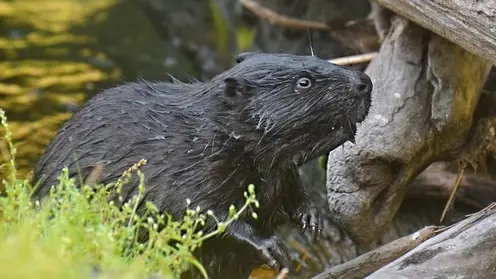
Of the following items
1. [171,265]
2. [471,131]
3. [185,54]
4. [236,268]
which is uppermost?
[171,265]

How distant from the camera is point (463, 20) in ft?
16.7

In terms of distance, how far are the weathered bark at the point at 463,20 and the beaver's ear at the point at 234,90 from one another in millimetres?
1319

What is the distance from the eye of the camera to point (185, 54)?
1202cm

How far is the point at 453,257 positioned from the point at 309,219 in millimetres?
1022

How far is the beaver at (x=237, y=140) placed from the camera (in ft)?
15.7

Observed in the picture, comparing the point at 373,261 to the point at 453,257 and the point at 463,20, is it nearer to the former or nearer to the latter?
the point at 453,257

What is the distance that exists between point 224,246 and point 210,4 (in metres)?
7.59

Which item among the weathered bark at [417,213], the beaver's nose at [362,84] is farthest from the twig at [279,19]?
the beaver's nose at [362,84]

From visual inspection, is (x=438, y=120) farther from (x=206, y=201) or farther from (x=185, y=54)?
(x=185, y=54)

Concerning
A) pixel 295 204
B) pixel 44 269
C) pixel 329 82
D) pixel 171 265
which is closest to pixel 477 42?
pixel 329 82

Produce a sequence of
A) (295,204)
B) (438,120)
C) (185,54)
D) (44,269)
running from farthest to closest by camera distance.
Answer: (185,54) < (438,120) < (295,204) < (44,269)

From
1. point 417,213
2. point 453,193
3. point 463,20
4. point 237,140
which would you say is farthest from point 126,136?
point 417,213

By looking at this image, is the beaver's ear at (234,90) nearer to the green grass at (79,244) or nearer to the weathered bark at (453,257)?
the green grass at (79,244)

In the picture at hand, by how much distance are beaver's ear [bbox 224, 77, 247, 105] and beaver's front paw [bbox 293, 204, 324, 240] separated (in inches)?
35.2
